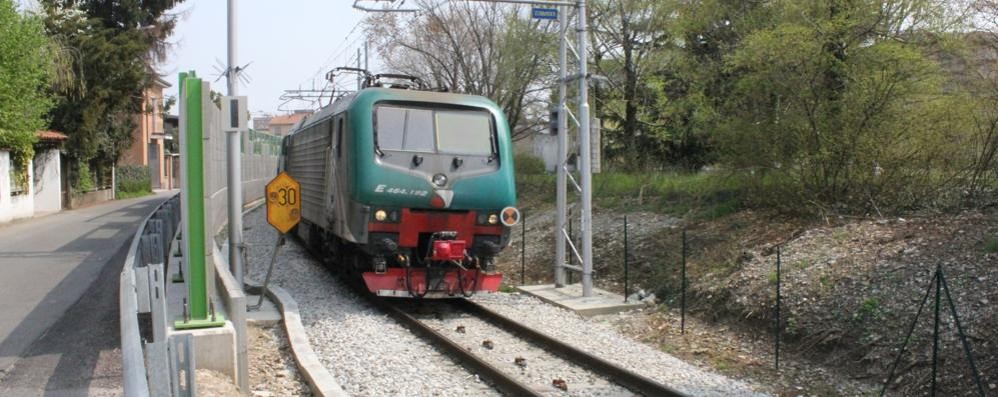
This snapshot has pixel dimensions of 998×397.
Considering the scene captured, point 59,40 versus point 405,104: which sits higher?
point 59,40

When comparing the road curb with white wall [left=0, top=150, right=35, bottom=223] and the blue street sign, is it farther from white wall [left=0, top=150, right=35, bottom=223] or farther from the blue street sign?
white wall [left=0, top=150, right=35, bottom=223]

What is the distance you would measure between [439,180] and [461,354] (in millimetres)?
3013

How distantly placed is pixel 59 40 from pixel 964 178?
29.7 meters

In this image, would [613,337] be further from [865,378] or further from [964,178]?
[964,178]

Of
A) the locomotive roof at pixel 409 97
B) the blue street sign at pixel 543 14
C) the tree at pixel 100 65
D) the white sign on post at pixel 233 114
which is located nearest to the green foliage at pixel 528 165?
the tree at pixel 100 65

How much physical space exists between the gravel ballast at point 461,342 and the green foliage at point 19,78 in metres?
14.2

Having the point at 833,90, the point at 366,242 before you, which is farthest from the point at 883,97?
the point at 366,242

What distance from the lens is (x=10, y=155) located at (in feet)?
81.4

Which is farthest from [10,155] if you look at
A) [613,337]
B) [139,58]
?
[613,337]

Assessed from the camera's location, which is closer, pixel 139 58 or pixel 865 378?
pixel 865 378

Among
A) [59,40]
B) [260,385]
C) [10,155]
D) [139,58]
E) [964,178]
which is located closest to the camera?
[260,385]

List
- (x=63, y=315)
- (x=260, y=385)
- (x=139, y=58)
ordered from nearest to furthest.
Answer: (x=260, y=385)
(x=63, y=315)
(x=139, y=58)

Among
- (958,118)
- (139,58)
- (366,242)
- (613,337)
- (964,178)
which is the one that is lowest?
(613,337)

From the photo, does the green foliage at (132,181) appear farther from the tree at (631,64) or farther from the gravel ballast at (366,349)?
the gravel ballast at (366,349)
